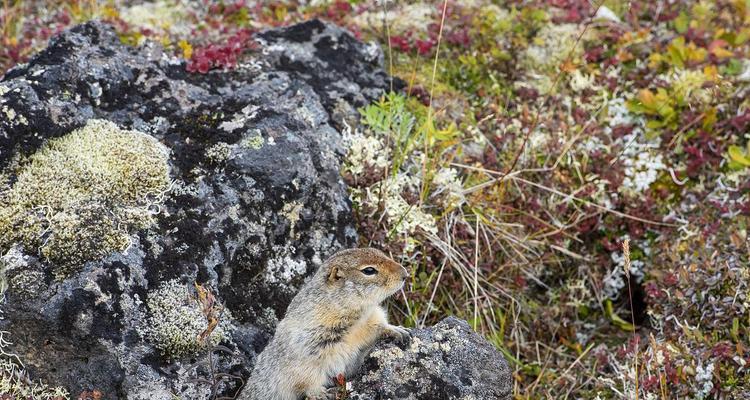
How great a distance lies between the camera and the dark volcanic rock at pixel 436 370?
5105 mm

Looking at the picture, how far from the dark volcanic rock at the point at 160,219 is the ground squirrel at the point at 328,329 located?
0.95 feet

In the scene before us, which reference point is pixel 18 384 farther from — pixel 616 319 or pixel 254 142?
pixel 616 319

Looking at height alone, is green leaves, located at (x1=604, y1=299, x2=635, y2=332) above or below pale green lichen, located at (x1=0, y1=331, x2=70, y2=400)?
below

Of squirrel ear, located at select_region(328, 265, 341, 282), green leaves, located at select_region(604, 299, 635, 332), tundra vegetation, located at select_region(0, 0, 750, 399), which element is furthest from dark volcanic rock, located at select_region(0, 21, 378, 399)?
green leaves, located at select_region(604, 299, 635, 332)

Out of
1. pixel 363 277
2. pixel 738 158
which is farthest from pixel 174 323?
pixel 738 158

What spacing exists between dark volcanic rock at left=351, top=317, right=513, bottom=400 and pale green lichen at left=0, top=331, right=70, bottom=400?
85.5 inches

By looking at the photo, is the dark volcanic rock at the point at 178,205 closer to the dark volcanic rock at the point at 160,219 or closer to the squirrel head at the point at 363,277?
the dark volcanic rock at the point at 160,219

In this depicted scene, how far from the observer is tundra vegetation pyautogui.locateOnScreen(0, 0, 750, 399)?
666 centimetres

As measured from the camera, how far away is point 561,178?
7910 mm

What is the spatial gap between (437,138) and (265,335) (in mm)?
2750

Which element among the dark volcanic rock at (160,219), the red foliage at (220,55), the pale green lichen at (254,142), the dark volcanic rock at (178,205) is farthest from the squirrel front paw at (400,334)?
the red foliage at (220,55)

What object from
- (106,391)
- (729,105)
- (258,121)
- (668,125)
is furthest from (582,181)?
(106,391)

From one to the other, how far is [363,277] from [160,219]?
5.54 ft

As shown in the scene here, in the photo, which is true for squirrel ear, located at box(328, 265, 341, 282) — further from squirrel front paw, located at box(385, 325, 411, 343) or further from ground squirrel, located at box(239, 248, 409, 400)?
squirrel front paw, located at box(385, 325, 411, 343)
